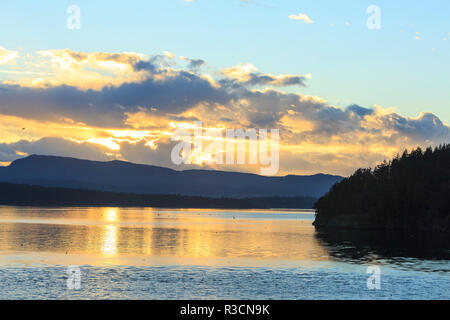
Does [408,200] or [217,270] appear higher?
[408,200]

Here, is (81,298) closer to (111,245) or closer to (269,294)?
(269,294)

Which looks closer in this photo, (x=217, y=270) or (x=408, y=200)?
(x=217, y=270)

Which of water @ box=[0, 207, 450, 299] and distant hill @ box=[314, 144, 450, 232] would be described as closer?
water @ box=[0, 207, 450, 299]

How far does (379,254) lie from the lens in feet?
301

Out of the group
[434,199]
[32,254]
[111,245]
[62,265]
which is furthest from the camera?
[434,199]

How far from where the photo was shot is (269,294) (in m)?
51.4

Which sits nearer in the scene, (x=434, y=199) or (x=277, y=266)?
(x=277, y=266)

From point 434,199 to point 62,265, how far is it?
13145 cm

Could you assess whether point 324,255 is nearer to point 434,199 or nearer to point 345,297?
point 345,297

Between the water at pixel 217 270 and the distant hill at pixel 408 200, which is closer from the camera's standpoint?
the water at pixel 217 270
